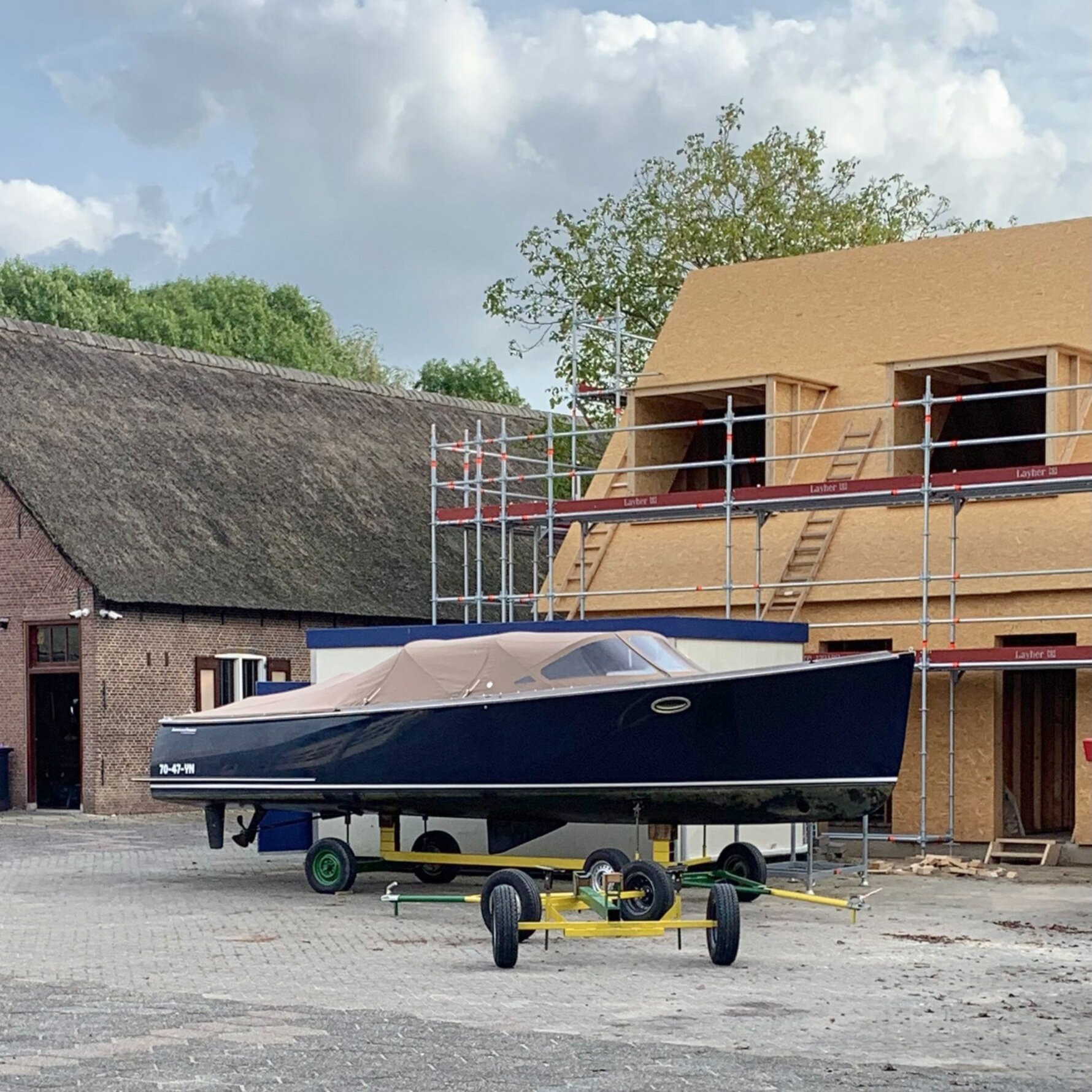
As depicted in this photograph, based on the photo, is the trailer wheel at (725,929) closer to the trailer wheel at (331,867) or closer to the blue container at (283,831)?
the trailer wheel at (331,867)

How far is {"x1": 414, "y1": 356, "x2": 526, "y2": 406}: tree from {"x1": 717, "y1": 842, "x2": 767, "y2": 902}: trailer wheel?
48.1 metres

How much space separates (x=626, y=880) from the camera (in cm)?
1400

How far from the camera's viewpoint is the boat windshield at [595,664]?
1648cm

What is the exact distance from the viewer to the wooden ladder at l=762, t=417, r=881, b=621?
23344mm

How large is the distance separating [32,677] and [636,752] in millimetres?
16446

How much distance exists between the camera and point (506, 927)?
1253 cm

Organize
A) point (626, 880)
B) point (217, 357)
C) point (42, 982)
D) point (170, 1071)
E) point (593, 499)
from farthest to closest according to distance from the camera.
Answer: point (217, 357) < point (593, 499) < point (626, 880) < point (42, 982) < point (170, 1071)

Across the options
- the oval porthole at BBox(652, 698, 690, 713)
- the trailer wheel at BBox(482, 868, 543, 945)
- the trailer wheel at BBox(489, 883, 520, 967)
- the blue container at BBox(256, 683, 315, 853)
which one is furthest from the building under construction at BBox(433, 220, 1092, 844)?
the trailer wheel at BBox(489, 883, 520, 967)

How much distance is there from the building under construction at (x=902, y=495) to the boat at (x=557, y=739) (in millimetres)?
5617

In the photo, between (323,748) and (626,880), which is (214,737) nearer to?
(323,748)

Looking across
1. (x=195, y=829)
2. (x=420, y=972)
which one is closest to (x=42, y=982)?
(x=420, y=972)

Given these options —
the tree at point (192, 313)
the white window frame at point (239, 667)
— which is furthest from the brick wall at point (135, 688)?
the tree at point (192, 313)

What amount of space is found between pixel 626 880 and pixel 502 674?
3148 millimetres

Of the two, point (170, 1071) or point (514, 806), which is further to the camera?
point (514, 806)
